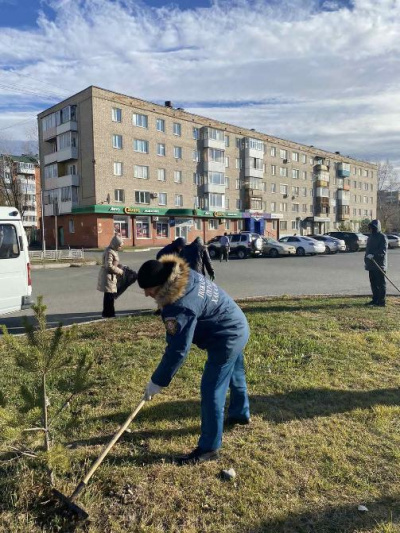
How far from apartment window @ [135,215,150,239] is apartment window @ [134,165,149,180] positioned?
4.23 meters

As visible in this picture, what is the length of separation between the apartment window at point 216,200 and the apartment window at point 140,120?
10966mm

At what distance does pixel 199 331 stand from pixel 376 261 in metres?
6.82

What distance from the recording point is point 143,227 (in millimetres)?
40625

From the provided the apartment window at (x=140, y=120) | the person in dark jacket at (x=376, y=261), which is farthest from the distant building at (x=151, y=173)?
the person in dark jacket at (x=376, y=261)

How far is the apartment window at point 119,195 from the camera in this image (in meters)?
38.6

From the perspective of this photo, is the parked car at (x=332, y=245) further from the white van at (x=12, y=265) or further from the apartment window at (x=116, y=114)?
the white van at (x=12, y=265)

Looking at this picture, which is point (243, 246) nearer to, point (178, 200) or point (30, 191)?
point (178, 200)

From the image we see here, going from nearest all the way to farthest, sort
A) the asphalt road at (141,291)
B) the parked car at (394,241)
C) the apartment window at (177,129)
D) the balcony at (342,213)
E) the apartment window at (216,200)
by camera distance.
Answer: the asphalt road at (141,291) → the parked car at (394,241) → the apartment window at (177,129) → the apartment window at (216,200) → the balcony at (342,213)

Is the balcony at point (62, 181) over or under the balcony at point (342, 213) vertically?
over

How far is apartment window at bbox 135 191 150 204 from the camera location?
40344 mm

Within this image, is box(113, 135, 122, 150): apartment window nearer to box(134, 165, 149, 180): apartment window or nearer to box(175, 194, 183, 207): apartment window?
box(134, 165, 149, 180): apartment window

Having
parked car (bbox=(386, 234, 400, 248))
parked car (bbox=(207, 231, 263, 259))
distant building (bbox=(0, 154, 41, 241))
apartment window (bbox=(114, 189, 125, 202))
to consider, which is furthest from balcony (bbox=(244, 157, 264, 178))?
parked car (bbox=(207, 231, 263, 259))

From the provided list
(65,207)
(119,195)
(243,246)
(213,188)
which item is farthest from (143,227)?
(243,246)

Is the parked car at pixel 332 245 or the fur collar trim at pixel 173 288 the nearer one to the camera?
the fur collar trim at pixel 173 288
